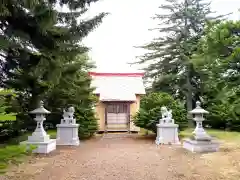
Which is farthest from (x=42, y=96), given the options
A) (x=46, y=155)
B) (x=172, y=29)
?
(x=172, y=29)

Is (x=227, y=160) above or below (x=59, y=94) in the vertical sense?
below

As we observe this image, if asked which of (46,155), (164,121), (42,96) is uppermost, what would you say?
(42,96)

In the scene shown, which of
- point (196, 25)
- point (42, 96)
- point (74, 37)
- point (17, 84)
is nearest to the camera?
point (74, 37)

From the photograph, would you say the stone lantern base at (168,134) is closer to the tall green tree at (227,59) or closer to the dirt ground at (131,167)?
the dirt ground at (131,167)

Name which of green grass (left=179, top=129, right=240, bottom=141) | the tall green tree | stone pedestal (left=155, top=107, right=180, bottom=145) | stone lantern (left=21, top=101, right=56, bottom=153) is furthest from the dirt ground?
green grass (left=179, top=129, right=240, bottom=141)

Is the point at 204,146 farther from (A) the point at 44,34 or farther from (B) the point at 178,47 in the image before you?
(B) the point at 178,47

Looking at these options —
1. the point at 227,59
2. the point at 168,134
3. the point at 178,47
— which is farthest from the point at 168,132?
the point at 178,47

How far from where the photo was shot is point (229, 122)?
52.5 feet

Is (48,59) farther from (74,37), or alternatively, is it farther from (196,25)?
(196,25)

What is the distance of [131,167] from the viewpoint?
6.74 meters

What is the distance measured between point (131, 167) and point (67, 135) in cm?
538

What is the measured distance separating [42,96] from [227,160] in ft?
24.8

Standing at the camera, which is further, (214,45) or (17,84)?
(17,84)

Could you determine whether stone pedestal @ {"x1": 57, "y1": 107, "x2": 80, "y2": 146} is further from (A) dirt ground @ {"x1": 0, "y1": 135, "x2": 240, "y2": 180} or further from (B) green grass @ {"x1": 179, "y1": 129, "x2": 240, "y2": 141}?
(B) green grass @ {"x1": 179, "y1": 129, "x2": 240, "y2": 141}
